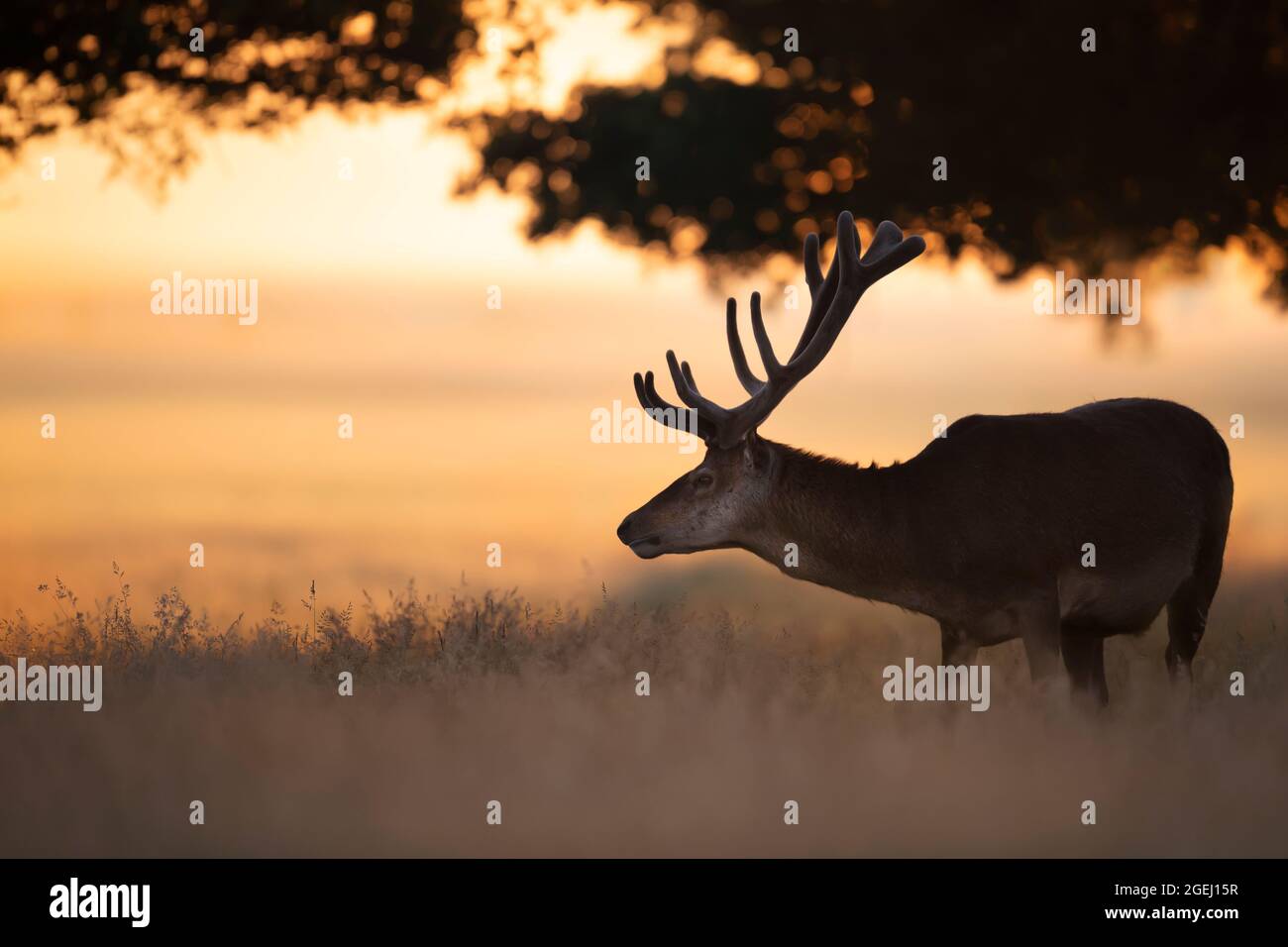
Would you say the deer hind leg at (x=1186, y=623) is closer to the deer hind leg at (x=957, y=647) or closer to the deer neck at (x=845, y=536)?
the deer hind leg at (x=957, y=647)

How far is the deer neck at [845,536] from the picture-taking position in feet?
25.5

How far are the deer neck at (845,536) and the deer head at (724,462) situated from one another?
0.29 feet

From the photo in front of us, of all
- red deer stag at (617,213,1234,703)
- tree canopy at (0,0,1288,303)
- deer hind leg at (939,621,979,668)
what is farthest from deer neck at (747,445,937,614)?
tree canopy at (0,0,1288,303)

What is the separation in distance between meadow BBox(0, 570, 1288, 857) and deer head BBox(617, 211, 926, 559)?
73 centimetres

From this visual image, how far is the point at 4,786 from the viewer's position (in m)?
6.89

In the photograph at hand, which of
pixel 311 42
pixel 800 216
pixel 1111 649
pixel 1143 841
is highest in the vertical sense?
pixel 311 42

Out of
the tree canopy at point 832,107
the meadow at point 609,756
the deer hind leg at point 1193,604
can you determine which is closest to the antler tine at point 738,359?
the meadow at point 609,756

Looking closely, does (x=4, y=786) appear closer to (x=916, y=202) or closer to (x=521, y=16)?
(x=521, y=16)

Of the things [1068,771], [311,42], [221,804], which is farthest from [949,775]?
[311,42]

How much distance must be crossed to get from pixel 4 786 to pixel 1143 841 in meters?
4.52

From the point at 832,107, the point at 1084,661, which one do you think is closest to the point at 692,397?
the point at 1084,661

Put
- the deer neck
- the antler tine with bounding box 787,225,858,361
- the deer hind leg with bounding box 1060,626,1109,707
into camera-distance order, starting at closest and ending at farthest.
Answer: the deer neck < the antler tine with bounding box 787,225,858,361 < the deer hind leg with bounding box 1060,626,1109,707

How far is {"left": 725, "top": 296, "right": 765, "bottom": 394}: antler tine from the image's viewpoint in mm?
7934

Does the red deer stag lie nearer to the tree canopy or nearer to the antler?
the antler
